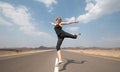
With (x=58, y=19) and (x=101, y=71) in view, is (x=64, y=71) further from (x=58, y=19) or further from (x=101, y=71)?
(x=58, y=19)

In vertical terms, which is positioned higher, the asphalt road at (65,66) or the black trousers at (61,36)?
the black trousers at (61,36)

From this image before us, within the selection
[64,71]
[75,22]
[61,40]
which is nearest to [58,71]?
[64,71]

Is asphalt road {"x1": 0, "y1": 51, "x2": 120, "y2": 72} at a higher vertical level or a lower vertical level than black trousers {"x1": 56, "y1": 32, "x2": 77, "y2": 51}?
lower

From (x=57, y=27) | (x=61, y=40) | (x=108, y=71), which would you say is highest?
(x=57, y=27)

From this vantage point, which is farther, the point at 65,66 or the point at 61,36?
the point at 65,66

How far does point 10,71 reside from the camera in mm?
6707

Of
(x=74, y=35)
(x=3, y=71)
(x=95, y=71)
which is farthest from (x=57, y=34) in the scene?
(x=3, y=71)

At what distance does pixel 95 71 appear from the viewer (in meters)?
6.48

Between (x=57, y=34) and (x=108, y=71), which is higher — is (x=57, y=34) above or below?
above

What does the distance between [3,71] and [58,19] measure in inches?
128

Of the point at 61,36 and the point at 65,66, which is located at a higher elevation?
the point at 61,36

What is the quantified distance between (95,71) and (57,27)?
8.17ft

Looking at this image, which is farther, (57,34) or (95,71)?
(57,34)

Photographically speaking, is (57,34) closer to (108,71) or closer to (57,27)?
(57,27)
